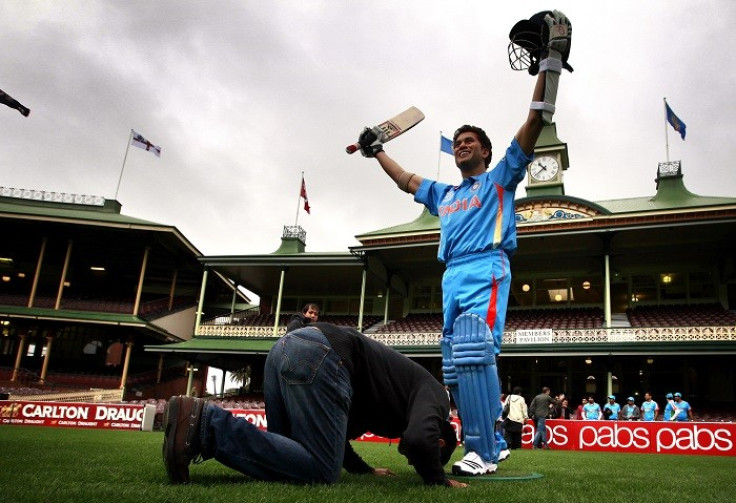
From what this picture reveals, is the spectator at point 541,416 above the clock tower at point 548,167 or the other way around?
the other way around

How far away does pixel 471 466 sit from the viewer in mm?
3734

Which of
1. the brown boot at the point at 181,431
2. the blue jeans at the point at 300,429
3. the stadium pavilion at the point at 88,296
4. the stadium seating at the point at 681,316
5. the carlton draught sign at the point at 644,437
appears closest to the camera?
the brown boot at the point at 181,431

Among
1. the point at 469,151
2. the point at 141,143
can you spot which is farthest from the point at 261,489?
the point at 141,143

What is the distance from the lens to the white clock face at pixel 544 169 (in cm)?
2625

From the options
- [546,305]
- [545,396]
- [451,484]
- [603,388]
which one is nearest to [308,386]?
[451,484]

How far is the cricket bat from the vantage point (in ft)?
16.7

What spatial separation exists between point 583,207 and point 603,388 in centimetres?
750

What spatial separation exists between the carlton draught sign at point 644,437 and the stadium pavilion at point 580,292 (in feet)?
19.4

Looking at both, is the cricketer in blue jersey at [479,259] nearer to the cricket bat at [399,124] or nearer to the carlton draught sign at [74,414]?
the cricket bat at [399,124]

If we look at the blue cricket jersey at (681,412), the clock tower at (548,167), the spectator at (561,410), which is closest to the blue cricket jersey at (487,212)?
the blue cricket jersey at (681,412)

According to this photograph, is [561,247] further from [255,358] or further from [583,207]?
[255,358]

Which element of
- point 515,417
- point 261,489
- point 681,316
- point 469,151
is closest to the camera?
point 261,489

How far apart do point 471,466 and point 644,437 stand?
37.3ft

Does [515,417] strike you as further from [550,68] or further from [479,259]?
[550,68]
